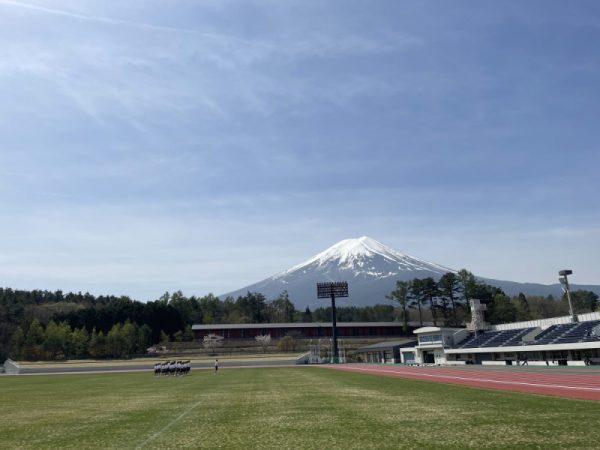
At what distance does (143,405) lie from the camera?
20641 millimetres

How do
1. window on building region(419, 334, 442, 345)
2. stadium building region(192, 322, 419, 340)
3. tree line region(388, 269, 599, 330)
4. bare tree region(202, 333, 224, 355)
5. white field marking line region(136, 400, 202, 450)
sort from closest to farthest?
white field marking line region(136, 400, 202, 450)
window on building region(419, 334, 442, 345)
tree line region(388, 269, 599, 330)
bare tree region(202, 333, 224, 355)
stadium building region(192, 322, 419, 340)

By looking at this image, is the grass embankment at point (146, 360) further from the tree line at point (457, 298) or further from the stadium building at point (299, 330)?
the tree line at point (457, 298)

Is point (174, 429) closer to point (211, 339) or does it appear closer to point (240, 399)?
point (240, 399)

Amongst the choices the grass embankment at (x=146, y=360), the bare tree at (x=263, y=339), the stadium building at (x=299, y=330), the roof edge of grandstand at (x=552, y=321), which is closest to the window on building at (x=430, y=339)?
the roof edge of grandstand at (x=552, y=321)


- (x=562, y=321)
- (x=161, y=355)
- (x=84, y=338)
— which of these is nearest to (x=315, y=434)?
(x=562, y=321)

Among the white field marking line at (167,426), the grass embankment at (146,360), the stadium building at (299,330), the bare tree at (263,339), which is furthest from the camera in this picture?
the stadium building at (299,330)

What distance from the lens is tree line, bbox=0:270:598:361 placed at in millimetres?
114562

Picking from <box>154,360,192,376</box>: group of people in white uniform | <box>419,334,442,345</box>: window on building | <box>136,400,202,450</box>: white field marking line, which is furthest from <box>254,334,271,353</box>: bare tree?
<box>136,400,202,450</box>: white field marking line

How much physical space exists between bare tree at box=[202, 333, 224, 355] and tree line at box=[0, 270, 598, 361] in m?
10.5

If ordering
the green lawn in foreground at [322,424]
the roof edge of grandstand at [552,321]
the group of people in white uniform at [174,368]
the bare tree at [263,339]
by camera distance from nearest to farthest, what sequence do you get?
the green lawn in foreground at [322,424] < the group of people in white uniform at [174,368] < the roof edge of grandstand at [552,321] < the bare tree at [263,339]

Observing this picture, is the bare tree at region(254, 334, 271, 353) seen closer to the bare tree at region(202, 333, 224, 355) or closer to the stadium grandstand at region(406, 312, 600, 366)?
the bare tree at region(202, 333, 224, 355)

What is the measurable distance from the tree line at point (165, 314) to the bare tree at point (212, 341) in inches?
412

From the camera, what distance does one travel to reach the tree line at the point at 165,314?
11456 cm

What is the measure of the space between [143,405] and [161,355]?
95.2 metres
